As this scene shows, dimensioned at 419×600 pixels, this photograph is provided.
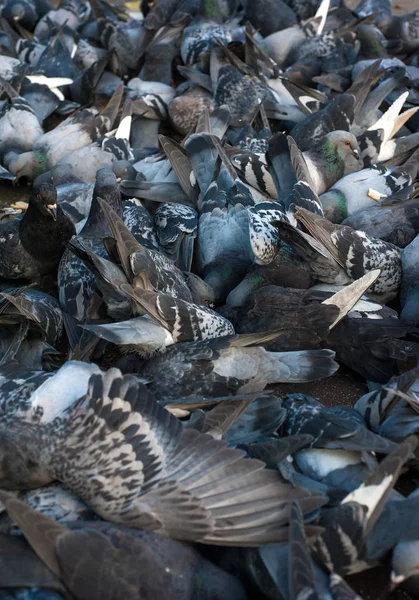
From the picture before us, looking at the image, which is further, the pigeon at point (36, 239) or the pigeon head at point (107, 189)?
the pigeon head at point (107, 189)

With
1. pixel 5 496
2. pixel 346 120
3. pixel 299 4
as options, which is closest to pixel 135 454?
pixel 5 496

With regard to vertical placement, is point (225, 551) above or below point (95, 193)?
below

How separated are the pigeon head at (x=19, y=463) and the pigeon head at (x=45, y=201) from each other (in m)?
1.87

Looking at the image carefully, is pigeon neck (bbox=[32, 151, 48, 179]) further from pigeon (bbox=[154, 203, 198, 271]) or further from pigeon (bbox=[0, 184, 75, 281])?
pigeon (bbox=[154, 203, 198, 271])

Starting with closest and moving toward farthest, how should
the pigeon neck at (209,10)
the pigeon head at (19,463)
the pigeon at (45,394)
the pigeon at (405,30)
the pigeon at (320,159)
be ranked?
the pigeon head at (19,463) → the pigeon at (45,394) → the pigeon at (320,159) → the pigeon at (405,30) → the pigeon neck at (209,10)

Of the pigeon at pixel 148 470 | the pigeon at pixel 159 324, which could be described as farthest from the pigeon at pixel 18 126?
the pigeon at pixel 148 470

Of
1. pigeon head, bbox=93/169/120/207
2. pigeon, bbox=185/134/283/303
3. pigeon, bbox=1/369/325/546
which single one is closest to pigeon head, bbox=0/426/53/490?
pigeon, bbox=1/369/325/546

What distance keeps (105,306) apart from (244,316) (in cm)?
76

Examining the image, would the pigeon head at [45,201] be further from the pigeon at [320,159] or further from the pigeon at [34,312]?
the pigeon at [320,159]

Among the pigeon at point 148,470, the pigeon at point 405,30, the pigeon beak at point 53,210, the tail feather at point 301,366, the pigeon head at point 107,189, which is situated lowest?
the tail feather at point 301,366

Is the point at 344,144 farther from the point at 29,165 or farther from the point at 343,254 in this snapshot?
the point at 29,165

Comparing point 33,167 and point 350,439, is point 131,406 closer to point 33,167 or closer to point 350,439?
point 350,439

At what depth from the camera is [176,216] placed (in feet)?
15.1

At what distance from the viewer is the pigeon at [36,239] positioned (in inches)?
172
